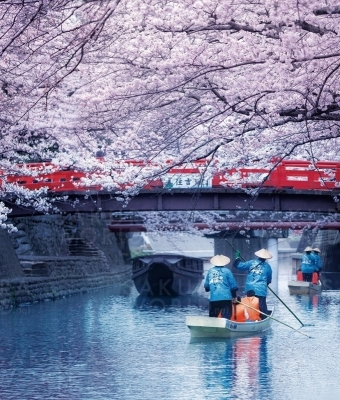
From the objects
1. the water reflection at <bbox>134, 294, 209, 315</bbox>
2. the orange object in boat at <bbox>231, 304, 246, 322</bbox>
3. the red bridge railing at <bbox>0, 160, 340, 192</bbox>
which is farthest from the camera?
the water reflection at <bbox>134, 294, 209, 315</bbox>

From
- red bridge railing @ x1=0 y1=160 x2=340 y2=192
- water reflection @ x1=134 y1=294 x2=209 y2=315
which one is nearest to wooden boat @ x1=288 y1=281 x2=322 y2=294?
water reflection @ x1=134 y1=294 x2=209 y2=315

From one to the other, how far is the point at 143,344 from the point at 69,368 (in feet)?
12.9

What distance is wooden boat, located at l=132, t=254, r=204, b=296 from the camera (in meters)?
38.2

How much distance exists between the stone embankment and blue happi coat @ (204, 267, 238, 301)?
10.7 meters

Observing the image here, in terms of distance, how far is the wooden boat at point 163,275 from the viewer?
1506 inches

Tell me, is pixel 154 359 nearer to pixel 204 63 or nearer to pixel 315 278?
pixel 204 63

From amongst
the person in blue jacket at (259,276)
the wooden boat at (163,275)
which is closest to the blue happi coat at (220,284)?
the person in blue jacket at (259,276)

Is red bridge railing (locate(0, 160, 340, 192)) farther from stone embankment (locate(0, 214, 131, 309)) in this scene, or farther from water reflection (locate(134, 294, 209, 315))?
water reflection (locate(134, 294, 209, 315))

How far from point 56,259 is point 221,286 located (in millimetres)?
18506

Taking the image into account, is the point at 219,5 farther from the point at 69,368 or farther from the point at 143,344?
the point at 143,344

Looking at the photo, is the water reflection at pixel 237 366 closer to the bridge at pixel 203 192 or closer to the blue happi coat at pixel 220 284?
the blue happi coat at pixel 220 284

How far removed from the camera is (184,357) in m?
16.7

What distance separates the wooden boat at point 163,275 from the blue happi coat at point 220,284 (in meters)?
18.9

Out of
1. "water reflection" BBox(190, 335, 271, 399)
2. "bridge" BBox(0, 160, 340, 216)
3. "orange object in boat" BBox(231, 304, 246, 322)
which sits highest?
"bridge" BBox(0, 160, 340, 216)
